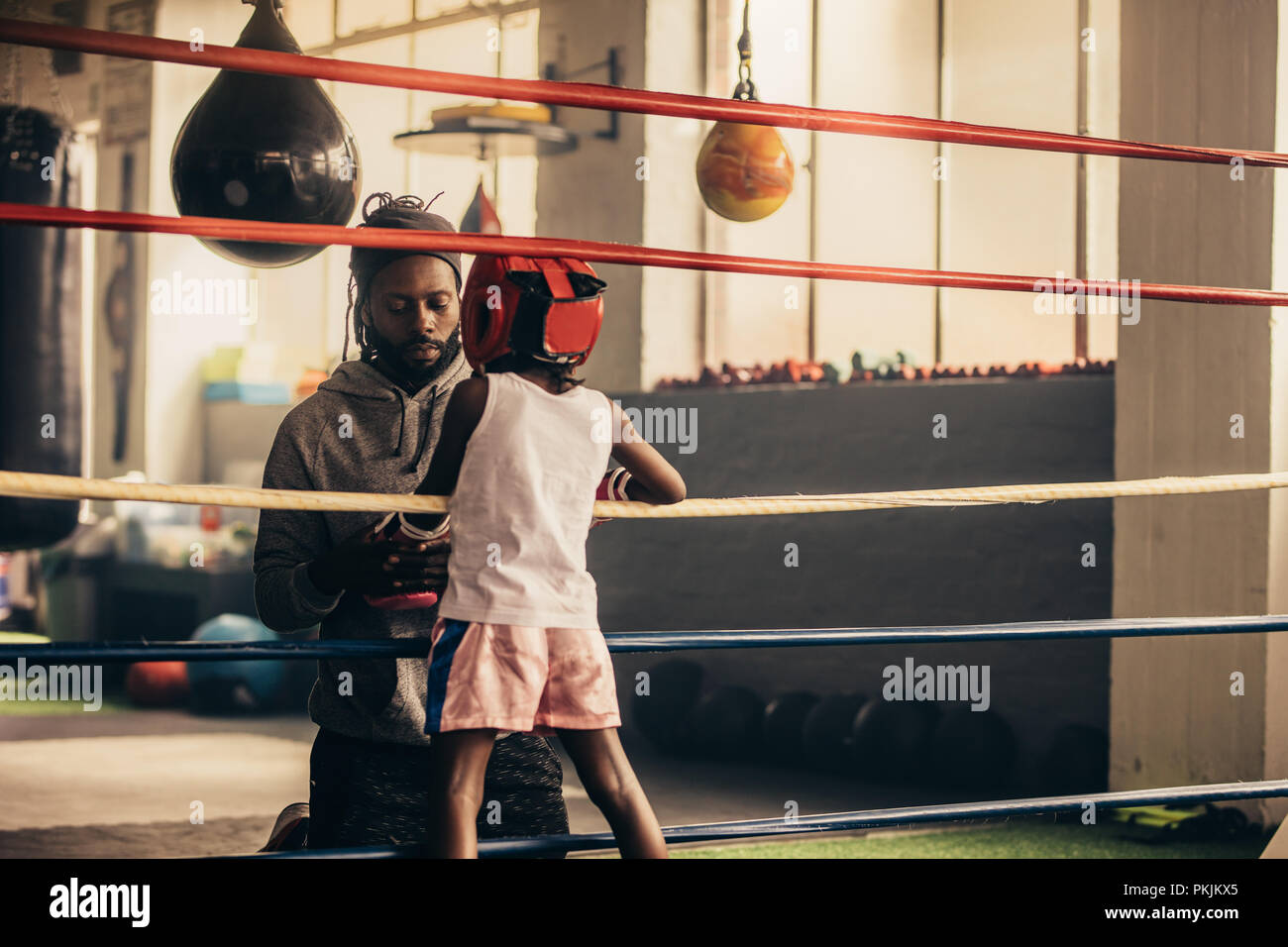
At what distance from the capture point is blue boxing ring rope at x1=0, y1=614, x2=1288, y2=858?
4.86 ft

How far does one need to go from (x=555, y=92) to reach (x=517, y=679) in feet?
2.19

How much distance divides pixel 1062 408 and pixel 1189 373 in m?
0.55

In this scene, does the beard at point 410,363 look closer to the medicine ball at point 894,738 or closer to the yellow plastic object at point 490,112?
the medicine ball at point 894,738

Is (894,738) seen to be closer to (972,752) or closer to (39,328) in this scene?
(972,752)

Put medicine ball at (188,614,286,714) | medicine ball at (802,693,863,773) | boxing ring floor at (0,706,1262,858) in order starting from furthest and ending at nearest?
1. medicine ball at (188,614,286,714)
2. medicine ball at (802,693,863,773)
3. boxing ring floor at (0,706,1262,858)

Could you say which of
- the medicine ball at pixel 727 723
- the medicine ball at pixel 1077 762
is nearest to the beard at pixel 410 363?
the medicine ball at pixel 1077 762

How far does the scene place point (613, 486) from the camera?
1.72 m

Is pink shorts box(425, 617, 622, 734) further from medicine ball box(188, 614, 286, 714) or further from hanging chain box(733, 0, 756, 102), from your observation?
medicine ball box(188, 614, 286, 714)

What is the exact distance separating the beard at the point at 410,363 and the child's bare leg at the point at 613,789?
0.55 m

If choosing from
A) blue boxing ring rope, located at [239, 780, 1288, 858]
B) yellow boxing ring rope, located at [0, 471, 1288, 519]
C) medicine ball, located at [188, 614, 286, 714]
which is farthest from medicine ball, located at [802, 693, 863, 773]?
yellow boxing ring rope, located at [0, 471, 1288, 519]

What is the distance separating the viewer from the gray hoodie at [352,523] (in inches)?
71.4

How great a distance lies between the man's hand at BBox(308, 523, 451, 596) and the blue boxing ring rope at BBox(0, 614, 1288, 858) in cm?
8

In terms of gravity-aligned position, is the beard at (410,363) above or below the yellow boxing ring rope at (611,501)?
above

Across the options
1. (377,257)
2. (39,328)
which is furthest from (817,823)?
(39,328)
